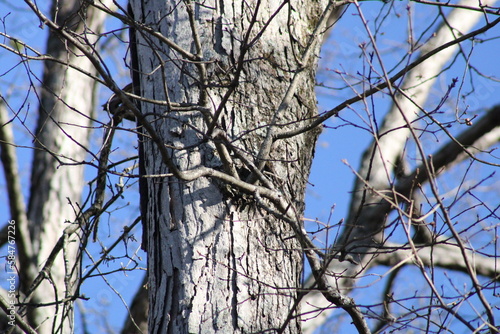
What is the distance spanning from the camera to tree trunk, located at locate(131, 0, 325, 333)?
192 centimetres

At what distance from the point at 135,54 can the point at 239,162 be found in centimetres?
85

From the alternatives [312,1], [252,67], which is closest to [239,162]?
[252,67]

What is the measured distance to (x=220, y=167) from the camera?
2094 millimetres

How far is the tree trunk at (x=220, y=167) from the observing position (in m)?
1.92

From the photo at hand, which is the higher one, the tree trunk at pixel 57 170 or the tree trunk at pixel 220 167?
the tree trunk at pixel 57 170

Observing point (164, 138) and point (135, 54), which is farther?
point (135, 54)

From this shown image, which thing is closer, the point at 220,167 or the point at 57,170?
the point at 220,167

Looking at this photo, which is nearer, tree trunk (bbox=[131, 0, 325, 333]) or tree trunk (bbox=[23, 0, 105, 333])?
tree trunk (bbox=[131, 0, 325, 333])

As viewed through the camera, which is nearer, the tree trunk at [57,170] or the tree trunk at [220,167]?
the tree trunk at [220,167]

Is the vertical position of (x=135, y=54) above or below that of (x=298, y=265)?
above

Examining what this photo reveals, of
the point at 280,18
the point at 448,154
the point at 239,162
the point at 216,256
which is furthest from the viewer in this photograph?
the point at 448,154

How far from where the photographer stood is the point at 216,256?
6.46ft

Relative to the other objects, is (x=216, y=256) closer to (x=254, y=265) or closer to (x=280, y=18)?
(x=254, y=265)

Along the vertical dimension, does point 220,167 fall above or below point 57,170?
below
